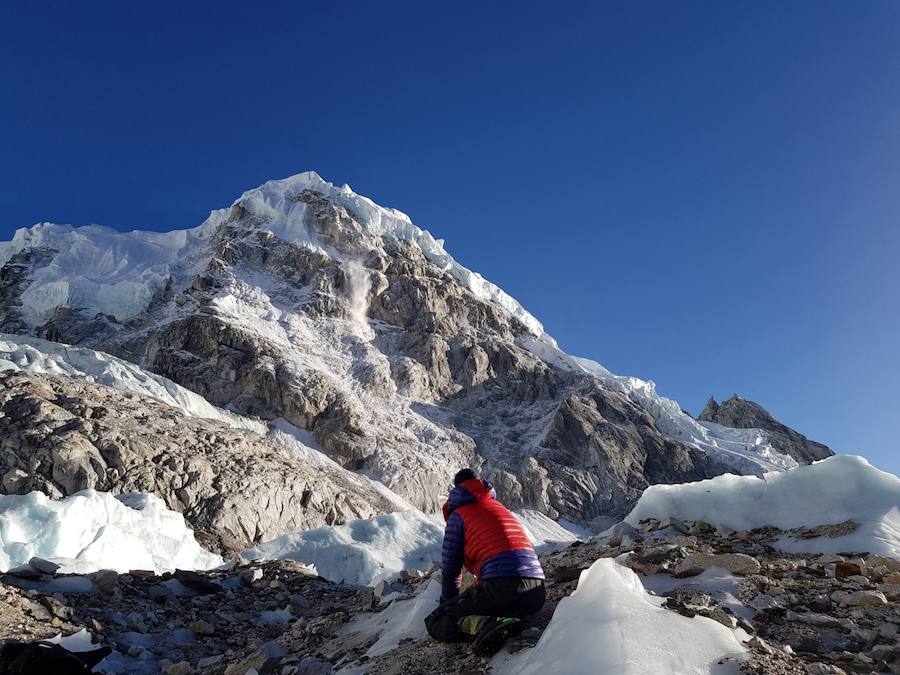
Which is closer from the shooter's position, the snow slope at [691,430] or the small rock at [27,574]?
the small rock at [27,574]

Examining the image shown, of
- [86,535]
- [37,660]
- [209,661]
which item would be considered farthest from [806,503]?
[86,535]

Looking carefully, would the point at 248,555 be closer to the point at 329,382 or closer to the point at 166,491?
the point at 166,491

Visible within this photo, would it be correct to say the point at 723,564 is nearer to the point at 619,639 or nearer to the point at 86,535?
the point at 619,639

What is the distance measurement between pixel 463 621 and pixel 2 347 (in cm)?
3893

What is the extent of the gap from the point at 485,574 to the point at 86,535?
15.5 m

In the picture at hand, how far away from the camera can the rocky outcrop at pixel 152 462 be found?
24.6 m

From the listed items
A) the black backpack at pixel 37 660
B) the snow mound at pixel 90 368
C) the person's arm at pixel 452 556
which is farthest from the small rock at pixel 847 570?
the snow mound at pixel 90 368

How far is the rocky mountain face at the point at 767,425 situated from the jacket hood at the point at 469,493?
89037 mm

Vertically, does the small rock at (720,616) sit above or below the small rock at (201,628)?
above

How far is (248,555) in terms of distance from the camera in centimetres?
2086

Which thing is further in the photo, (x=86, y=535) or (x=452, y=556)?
(x=86, y=535)

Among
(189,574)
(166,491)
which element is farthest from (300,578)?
(166,491)

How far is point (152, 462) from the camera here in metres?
27.4

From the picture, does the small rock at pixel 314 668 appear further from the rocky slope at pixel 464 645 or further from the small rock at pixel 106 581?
the small rock at pixel 106 581
